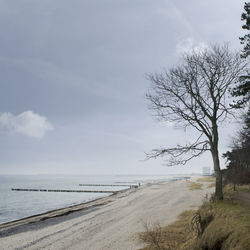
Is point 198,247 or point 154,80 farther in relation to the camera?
point 154,80

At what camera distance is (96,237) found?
14055 millimetres

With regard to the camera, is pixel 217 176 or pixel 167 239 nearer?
pixel 167 239

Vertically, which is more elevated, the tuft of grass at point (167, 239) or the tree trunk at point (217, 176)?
the tree trunk at point (217, 176)

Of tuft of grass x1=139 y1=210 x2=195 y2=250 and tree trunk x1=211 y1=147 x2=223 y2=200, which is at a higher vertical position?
tree trunk x1=211 y1=147 x2=223 y2=200

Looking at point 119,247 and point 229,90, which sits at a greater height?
point 229,90

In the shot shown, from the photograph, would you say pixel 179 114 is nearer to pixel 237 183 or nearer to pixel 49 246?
pixel 49 246

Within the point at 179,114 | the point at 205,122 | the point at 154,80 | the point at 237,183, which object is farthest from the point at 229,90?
the point at 237,183

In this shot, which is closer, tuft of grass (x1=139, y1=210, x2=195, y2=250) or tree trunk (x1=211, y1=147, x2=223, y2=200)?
tuft of grass (x1=139, y1=210, x2=195, y2=250)

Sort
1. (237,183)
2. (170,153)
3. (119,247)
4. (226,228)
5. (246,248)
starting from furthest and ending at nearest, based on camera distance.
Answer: (237,183) → (170,153) → (119,247) → (226,228) → (246,248)

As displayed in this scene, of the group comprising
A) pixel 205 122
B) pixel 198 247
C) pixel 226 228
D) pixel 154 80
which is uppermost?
pixel 154 80

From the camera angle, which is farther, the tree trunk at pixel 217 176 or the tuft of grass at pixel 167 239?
the tree trunk at pixel 217 176

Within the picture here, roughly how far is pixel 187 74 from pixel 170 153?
17.1 ft

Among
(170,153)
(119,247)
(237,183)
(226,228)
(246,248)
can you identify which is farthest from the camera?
(237,183)

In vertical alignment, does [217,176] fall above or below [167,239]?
above
